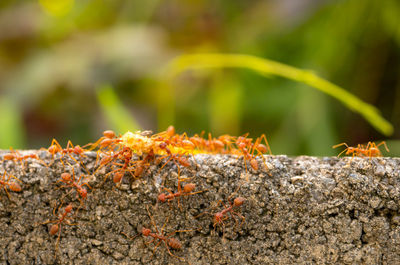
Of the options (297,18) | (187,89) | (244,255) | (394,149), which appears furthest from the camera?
(187,89)

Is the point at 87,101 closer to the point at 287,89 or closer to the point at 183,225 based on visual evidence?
the point at 287,89

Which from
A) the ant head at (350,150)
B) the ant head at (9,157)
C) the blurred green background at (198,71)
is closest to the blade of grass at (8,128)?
the blurred green background at (198,71)

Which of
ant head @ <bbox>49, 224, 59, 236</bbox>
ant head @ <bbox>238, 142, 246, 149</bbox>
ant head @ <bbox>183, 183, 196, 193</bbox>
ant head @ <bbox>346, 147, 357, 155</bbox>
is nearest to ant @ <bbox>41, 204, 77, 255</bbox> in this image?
ant head @ <bbox>49, 224, 59, 236</bbox>

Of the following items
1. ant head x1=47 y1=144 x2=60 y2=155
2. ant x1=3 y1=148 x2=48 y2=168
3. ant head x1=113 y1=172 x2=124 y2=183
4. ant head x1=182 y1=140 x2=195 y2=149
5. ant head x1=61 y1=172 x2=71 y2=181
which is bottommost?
ant head x1=113 y1=172 x2=124 y2=183

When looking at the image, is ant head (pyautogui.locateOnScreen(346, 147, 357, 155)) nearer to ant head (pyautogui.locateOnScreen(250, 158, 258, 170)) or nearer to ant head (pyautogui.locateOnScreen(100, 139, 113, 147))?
ant head (pyautogui.locateOnScreen(250, 158, 258, 170))

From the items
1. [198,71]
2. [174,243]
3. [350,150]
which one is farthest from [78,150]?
[198,71]

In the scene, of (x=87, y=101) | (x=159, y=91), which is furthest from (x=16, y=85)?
(x=159, y=91)
